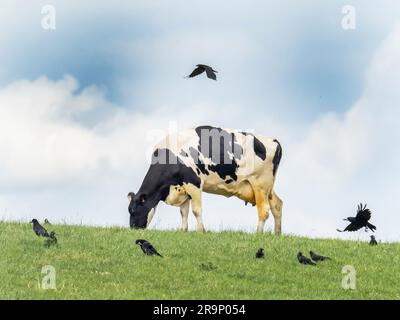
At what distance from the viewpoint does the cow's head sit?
93.7 ft

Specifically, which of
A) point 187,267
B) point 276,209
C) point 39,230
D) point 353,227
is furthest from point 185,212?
point 187,267

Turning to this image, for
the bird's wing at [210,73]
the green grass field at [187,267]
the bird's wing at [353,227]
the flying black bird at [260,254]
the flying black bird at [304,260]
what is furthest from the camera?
the bird's wing at [353,227]

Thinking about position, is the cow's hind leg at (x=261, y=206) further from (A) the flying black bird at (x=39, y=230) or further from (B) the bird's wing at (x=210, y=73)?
(A) the flying black bird at (x=39, y=230)

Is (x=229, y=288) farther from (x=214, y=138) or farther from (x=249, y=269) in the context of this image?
(x=214, y=138)

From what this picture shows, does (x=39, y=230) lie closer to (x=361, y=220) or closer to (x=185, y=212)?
(x=185, y=212)

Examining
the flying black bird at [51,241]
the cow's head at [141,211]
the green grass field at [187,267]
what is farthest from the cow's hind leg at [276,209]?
the flying black bird at [51,241]

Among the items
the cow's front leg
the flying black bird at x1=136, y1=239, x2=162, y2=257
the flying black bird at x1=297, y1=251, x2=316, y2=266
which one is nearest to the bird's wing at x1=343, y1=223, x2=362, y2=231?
the cow's front leg

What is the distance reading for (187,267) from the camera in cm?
2044

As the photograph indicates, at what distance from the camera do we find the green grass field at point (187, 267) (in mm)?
18172

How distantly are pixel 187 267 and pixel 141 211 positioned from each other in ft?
27.6

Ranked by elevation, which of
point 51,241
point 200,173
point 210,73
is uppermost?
point 210,73

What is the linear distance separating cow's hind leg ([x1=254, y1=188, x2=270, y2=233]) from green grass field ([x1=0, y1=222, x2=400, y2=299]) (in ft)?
9.03

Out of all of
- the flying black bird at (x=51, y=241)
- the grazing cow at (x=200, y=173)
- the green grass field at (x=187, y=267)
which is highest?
the grazing cow at (x=200, y=173)
